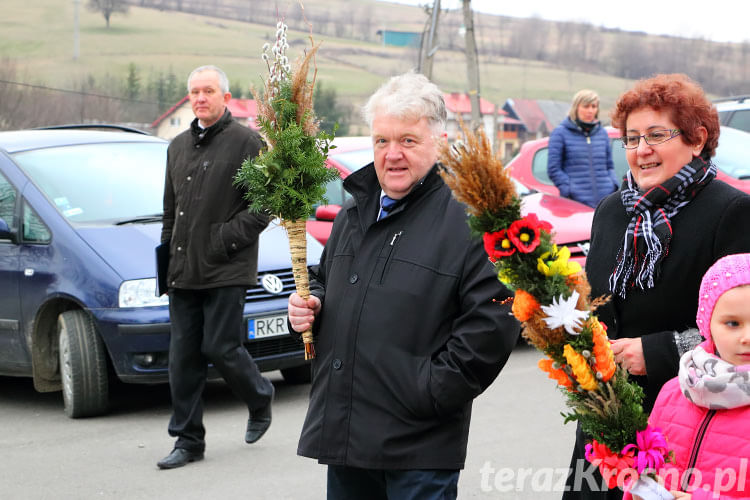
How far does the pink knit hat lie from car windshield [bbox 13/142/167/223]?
549 centimetres

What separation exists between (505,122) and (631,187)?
290ft

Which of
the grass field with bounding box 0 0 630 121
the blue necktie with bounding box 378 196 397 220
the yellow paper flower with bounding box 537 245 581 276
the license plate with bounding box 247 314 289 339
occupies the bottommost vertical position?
the grass field with bounding box 0 0 630 121

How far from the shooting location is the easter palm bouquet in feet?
7.39

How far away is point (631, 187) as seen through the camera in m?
3.21

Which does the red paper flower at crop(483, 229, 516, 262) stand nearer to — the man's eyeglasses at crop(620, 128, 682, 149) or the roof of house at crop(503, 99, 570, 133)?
the man's eyeglasses at crop(620, 128, 682, 149)

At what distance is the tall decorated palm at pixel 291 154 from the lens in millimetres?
3512

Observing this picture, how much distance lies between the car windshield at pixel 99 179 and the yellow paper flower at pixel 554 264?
218 inches

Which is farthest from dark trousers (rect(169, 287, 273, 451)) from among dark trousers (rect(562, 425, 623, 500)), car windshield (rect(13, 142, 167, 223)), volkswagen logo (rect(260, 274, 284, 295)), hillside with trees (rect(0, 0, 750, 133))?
hillside with trees (rect(0, 0, 750, 133))

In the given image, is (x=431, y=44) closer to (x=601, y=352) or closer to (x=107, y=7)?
(x=601, y=352)

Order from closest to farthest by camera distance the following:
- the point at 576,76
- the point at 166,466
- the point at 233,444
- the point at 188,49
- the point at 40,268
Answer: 1. the point at 166,466
2. the point at 233,444
3. the point at 40,268
4. the point at 188,49
5. the point at 576,76

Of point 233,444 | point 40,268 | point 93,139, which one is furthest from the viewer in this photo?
point 93,139

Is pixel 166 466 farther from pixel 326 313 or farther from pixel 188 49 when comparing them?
pixel 188 49

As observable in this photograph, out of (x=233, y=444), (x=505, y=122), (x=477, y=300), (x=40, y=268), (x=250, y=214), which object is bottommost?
(x=505, y=122)

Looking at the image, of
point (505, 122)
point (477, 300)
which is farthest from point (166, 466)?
point (505, 122)
